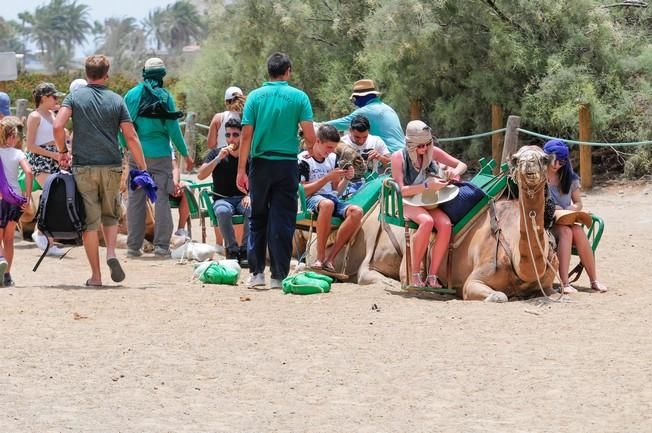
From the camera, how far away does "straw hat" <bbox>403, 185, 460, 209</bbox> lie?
30.0 feet

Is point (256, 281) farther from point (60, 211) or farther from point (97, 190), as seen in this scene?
point (60, 211)

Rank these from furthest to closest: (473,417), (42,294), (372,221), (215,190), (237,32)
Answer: (237,32)
(215,190)
(372,221)
(42,294)
(473,417)

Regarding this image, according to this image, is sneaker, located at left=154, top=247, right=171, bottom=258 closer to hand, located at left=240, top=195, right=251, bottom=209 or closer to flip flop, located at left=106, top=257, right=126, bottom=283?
hand, located at left=240, top=195, right=251, bottom=209

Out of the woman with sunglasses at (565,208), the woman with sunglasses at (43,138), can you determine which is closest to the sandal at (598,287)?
the woman with sunglasses at (565,208)

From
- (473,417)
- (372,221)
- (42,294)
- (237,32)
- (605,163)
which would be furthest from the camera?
(237,32)

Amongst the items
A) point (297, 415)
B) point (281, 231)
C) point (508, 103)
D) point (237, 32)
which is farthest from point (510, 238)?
point (237, 32)

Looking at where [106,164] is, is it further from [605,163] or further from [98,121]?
[605,163]

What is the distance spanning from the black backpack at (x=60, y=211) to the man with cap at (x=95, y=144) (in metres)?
0.06

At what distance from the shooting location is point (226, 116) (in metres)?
11.8

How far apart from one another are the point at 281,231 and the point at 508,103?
33.4ft

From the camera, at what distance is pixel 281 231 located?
9.34 meters

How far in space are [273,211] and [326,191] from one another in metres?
1.09

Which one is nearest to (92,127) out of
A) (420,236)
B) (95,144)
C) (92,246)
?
(95,144)

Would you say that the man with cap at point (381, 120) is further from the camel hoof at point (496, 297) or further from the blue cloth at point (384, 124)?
the camel hoof at point (496, 297)
